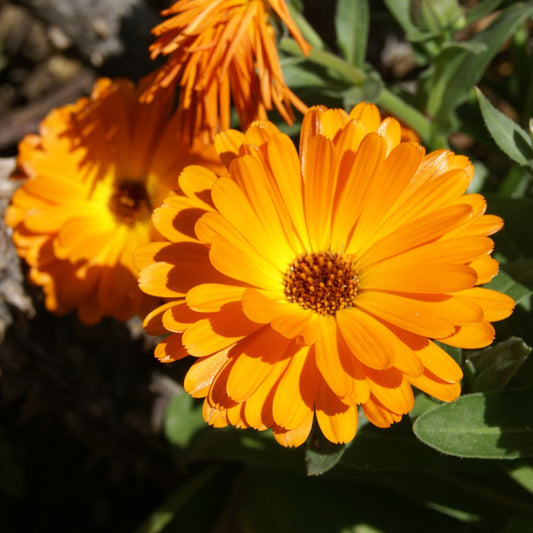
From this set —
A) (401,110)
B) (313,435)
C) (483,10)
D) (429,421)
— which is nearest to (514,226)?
(401,110)

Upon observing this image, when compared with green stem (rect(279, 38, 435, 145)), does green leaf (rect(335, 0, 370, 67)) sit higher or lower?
higher

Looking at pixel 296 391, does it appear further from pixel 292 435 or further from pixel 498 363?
pixel 498 363

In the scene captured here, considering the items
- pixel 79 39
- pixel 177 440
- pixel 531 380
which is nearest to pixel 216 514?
pixel 177 440

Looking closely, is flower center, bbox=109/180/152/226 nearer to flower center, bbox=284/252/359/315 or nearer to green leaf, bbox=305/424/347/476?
flower center, bbox=284/252/359/315

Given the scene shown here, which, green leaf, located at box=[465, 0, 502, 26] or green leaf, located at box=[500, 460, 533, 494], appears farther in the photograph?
green leaf, located at box=[465, 0, 502, 26]

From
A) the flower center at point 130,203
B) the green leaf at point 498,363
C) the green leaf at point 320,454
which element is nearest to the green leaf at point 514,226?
the green leaf at point 498,363

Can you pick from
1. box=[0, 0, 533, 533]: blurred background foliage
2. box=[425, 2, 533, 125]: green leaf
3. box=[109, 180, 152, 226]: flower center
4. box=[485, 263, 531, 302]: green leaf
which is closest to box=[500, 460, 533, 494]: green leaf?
box=[0, 0, 533, 533]: blurred background foliage

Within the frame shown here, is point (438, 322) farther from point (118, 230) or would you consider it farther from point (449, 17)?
point (118, 230)
